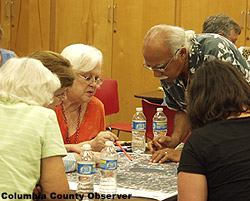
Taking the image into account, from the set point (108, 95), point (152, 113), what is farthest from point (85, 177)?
point (108, 95)

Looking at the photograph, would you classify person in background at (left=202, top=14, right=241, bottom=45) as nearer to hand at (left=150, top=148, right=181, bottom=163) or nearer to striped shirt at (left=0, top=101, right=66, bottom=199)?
hand at (left=150, top=148, right=181, bottom=163)

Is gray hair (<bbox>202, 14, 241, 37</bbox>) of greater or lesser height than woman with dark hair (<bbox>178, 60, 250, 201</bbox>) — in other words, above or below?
above

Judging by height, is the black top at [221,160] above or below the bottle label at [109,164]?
above

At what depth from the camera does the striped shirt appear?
1610 mm

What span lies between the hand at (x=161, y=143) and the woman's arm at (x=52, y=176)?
1.08 m

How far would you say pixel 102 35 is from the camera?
6570 millimetres

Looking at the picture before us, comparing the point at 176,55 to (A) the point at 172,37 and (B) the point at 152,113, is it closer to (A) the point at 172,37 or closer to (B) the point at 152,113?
(A) the point at 172,37

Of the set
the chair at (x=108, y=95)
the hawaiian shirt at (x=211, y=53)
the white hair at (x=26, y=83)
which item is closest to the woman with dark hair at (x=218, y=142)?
the white hair at (x=26, y=83)

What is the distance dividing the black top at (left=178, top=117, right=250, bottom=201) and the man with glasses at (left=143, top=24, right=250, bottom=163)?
2.70 ft

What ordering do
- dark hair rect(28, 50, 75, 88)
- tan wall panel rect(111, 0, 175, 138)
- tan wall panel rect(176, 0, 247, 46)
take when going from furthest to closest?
tan wall panel rect(111, 0, 175, 138), tan wall panel rect(176, 0, 247, 46), dark hair rect(28, 50, 75, 88)

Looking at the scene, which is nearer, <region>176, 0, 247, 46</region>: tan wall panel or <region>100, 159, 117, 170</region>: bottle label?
<region>100, 159, 117, 170</region>: bottle label

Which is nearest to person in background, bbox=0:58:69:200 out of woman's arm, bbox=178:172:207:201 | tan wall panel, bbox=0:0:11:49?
woman's arm, bbox=178:172:207:201

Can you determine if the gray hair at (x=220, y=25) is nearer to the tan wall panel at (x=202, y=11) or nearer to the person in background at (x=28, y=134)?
the tan wall panel at (x=202, y=11)

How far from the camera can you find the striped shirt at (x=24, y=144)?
1610 millimetres
